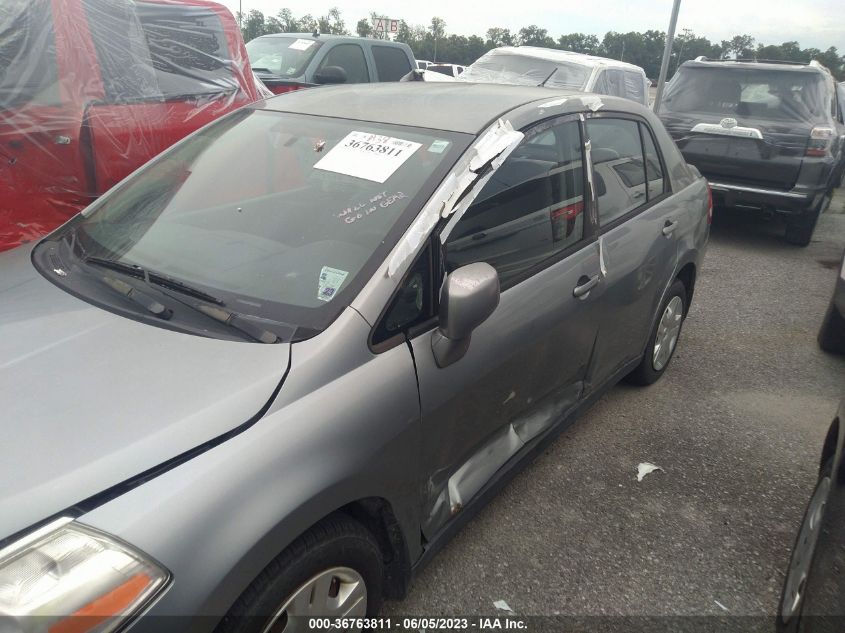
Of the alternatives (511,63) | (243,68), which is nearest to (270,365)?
(243,68)

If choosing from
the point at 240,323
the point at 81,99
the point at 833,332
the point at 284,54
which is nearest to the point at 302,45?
the point at 284,54

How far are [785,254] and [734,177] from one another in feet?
3.20

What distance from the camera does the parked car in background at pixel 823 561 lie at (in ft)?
4.87

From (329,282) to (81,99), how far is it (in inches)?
115

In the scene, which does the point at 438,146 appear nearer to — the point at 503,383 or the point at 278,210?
the point at 278,210

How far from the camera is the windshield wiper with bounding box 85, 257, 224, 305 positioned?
5.92ft

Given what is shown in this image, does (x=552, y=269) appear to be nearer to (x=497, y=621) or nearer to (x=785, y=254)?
(x=497, y=621)

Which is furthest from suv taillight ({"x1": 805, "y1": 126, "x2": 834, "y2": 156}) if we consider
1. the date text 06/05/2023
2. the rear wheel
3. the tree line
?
the tree line

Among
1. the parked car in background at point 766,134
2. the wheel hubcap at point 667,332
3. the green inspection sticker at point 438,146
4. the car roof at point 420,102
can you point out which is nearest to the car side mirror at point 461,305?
the green inspection sticker at point 438,146

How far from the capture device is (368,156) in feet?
6.96

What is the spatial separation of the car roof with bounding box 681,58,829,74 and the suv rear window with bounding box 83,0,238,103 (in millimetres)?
5424

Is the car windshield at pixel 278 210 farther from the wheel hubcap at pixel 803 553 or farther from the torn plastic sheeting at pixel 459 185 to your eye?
the wheel hubcap at pixel 803 553

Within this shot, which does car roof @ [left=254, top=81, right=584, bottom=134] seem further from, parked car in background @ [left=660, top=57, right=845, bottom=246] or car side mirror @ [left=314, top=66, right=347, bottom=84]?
parked car in background @ [left=660, top=57, right=845, bottom=246]

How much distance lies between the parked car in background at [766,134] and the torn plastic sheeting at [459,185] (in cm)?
526
